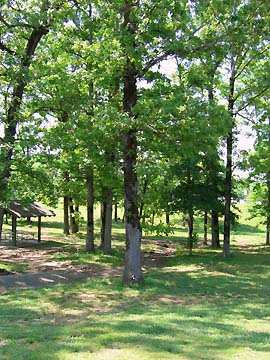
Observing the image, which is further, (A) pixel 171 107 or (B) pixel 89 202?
(B) pixel 89 202

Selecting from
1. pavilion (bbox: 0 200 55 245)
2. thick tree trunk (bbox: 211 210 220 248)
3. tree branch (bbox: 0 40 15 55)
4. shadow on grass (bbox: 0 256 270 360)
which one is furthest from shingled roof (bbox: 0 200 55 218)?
shadow on grass (bbox: 0 256 270 360)

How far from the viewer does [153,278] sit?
16484 millimetres

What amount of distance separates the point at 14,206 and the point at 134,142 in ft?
54.9

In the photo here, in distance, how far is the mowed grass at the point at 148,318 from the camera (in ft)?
19.5

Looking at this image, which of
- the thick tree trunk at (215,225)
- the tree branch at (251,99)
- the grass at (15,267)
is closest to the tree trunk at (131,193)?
the grass at (15,267)

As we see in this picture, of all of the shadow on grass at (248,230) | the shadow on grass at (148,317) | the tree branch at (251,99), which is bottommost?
the shadow on grass at (248,230)

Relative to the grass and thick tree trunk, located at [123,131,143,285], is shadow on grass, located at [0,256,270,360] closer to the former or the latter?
thick tree trunk, located at [123,131,143,285]

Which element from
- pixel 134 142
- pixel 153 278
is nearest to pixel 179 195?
pixel 153 278

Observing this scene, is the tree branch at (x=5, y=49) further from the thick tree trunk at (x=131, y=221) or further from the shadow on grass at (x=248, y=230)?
the shadow on grass at (x=248, y=230)

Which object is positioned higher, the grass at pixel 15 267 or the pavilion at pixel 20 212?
the pavilion at pixel 20 212

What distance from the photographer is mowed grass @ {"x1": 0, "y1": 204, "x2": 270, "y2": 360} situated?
5.93 meters

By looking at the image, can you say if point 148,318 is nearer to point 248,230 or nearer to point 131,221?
point 131,221

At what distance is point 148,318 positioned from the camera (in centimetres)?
898

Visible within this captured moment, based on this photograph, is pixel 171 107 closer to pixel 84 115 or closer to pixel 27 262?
pixel 84 115
